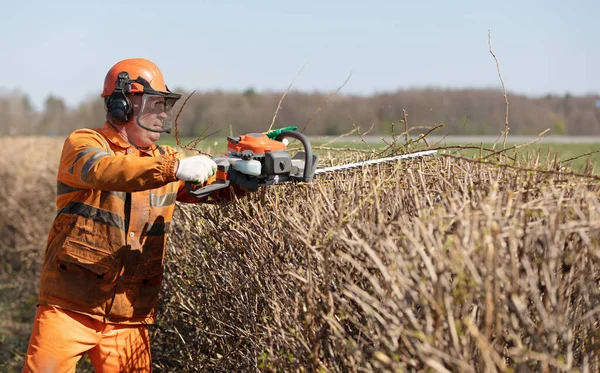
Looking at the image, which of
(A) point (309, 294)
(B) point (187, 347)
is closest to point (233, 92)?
(B) point (187, 347)

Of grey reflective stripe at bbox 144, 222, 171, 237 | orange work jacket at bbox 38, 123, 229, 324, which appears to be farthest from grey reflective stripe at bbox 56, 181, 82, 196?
grey reflective stripe at bbox 144, 222, 171, 237

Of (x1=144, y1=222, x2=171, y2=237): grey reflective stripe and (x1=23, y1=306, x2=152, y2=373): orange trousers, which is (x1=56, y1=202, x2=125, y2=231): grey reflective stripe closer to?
(x1=144, y1=222, x2=171, y2=237): grey reflective stripe

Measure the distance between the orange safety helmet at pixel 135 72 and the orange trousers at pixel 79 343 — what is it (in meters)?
1.21

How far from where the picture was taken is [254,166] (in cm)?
301

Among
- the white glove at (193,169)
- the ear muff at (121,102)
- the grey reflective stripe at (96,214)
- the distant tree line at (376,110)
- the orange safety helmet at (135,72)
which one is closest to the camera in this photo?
the white glove at (193,169)

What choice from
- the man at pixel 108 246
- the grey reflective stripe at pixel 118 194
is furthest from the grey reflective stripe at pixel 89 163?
the grey reflective stripe at pixel 118 194

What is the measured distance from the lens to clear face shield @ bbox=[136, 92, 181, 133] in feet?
11.2

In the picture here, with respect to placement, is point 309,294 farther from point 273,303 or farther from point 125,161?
point 125,161

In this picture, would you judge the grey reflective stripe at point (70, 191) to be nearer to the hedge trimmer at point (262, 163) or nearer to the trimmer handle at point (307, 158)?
the hedge trimmer at point (262, 163)

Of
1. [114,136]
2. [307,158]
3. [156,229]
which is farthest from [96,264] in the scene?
[307,158]

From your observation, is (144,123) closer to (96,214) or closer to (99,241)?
(96,214)

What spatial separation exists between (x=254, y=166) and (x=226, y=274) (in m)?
0.79

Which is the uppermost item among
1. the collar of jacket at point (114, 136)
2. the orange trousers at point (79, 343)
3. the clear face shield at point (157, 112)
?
the clear face shield at point (157, 112)

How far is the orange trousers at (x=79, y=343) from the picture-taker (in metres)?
3.16
